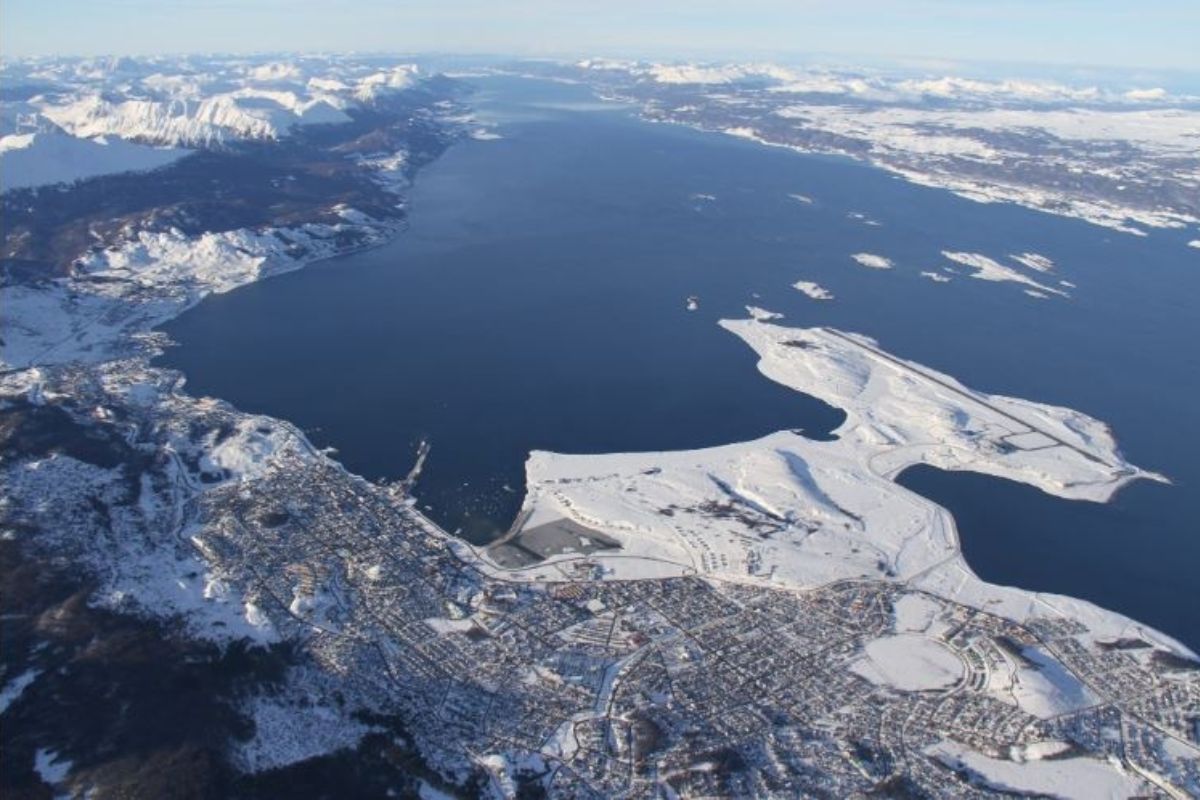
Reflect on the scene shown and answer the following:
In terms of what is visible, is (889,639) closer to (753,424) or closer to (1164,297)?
(753,424)

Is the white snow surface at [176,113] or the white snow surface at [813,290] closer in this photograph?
the white snow surface at [813,290]

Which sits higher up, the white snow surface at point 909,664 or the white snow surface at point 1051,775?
the white snow surface at point 909,664

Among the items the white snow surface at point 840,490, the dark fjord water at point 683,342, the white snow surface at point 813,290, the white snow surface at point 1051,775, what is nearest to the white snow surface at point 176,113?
the dark fjord water at point 683,342

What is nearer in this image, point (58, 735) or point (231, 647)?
point (58, 735)

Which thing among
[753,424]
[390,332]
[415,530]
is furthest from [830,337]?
[415,530]

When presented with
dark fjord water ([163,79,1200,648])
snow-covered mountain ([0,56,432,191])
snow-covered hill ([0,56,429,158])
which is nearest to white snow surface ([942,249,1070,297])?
dark fjord water ([163,79,1200,648])

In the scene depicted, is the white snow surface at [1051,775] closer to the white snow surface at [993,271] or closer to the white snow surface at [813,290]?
the white snow surface at [813,290]

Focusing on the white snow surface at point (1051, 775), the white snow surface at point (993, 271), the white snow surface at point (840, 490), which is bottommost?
the white snow surface at point (1051, 775)

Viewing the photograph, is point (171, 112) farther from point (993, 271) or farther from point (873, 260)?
point (993, 271)
